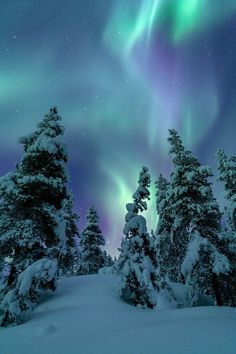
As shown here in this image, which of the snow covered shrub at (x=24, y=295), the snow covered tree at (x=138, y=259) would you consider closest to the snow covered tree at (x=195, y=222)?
the snow covered tree at (x=138, y=259)

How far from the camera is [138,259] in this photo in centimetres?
1612

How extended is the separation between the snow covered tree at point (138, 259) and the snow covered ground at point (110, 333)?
1.84 m

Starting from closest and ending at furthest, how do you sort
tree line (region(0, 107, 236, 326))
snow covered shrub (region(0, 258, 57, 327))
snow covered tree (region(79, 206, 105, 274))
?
A: snow covered shrub (region(0, 258, 57, 327)) → tree line (region(0, 107, 236, 326)) → snow covered tree (region(79, 206, 105, 274))

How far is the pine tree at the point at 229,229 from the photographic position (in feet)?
60.3

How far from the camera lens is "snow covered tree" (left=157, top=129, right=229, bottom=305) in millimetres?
17609

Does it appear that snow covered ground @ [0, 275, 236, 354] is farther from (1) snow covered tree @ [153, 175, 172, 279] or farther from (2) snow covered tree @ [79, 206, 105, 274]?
(2) snow covered tree @ [79, 206, 105, 274]

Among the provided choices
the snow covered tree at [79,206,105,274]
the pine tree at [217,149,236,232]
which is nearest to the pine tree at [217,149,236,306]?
the pine tree at [217,149,236,232]

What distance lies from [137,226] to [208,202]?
6.05m

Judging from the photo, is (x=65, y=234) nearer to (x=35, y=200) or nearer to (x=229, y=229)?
(x=35, y=200)

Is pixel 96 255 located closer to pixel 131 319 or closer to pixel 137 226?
pixel 137 226

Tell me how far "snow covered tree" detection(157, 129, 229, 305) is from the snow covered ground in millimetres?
6852

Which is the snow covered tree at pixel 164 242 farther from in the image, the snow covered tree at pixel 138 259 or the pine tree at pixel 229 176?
the snow covered tree at pixel 138 259

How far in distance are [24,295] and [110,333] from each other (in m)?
5.24

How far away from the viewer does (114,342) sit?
259 inches
